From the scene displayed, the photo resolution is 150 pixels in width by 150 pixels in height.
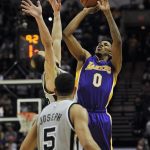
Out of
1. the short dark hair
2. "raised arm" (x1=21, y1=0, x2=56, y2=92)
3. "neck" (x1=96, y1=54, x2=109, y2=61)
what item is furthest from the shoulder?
"neck" (x1=96, y1=54, x2=109, y2=61)

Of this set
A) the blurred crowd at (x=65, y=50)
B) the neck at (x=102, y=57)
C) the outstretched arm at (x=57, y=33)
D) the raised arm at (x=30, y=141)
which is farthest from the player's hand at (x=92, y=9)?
the blurred crowd at (x=65, y=50)

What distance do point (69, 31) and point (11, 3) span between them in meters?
15.6

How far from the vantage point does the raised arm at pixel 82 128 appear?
4944mm

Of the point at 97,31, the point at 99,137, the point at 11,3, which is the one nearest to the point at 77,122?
the point at 99,137

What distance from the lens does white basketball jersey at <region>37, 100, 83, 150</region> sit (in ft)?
16.9

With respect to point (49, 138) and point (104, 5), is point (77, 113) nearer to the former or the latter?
point (49, 138)

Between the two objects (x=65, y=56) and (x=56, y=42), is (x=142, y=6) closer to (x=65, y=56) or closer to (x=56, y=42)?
(x=65, y=56)

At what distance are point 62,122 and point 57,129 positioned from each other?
0.24 feet

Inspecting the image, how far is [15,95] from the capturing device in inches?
580

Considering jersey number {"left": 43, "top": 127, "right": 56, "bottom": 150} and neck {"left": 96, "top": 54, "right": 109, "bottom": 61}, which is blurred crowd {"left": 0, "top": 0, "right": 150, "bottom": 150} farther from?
jersey number {"left": 43, "top": 127, "right": 56, "bottom": 150}

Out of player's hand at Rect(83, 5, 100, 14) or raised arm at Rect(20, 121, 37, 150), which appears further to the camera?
player's hand at Rect(83, 5, 100, 14)

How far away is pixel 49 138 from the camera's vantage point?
17.2 feet

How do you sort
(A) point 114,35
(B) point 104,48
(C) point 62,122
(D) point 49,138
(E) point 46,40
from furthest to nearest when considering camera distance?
1. (B) point 104,48
2. (A) point 114,35
3. (E) point 46,40
4. (D) point 49,138
5. (C) point 62,122

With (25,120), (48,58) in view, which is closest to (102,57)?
(48,58)
